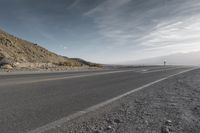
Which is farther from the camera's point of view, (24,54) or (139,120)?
(24,54)

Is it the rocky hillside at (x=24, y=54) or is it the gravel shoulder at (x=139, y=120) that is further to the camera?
the rocky hillside at (x=24, y=54)

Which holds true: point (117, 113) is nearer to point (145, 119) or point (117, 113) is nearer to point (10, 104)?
point (145, 119)

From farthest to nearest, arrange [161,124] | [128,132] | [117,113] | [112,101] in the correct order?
[112,101] → [117,113] → [161,124] → [128,132]

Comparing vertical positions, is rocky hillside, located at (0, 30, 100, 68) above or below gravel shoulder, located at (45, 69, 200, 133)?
above

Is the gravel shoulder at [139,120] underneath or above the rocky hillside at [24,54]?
underneath

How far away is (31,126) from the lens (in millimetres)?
4613

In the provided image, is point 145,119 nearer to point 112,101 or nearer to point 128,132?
point 128,132

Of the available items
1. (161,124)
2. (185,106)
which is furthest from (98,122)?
(185,106)

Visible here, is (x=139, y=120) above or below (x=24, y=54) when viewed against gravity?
below

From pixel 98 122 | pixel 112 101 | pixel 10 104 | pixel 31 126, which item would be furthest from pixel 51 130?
pixel 112 101

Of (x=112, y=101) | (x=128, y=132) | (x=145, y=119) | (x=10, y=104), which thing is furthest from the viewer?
(x=112, y=101)

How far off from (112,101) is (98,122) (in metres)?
2.72

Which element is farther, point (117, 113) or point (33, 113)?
point (117, 113)

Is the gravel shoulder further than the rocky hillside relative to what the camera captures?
No
